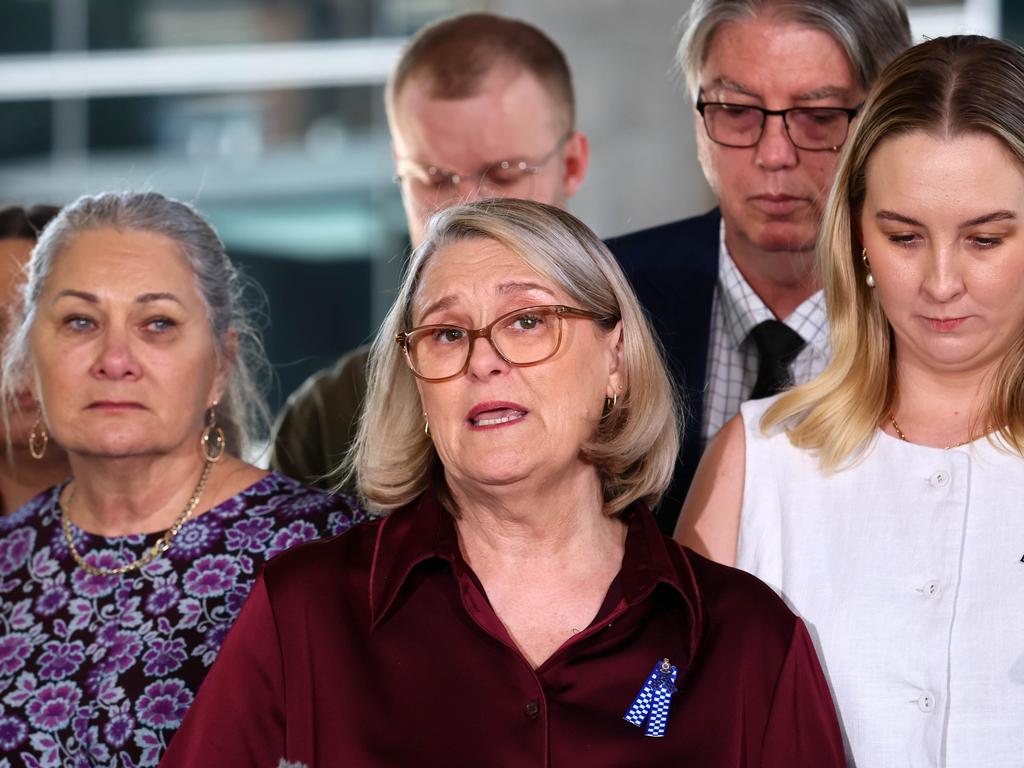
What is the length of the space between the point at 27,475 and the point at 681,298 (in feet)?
5.03

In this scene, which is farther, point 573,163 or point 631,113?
point 631,113

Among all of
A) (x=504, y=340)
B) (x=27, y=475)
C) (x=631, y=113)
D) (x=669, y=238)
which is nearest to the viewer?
(x=504, y=340)

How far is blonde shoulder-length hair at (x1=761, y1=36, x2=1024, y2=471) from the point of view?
2324 millimetres

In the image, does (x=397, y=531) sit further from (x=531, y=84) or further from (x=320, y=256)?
(x=320, y=256)

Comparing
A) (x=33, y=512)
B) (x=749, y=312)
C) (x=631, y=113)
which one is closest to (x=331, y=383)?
(x=33, y=512)

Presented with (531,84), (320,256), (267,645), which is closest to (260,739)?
(267,645)

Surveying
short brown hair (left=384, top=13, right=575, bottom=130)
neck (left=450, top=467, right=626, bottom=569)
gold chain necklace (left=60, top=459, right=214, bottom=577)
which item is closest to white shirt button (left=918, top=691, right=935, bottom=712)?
neck (left=450, top=467, right=626, bottom=569)

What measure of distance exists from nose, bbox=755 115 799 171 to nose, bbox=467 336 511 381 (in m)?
0.94

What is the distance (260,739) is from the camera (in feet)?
7.32

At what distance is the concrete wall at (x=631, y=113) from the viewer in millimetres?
5477

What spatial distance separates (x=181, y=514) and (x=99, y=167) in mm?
7112

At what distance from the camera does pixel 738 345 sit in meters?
3.14

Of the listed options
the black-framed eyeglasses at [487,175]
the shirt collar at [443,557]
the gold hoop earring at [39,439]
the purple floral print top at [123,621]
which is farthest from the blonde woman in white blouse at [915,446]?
the gold hoop earring at [39,439]

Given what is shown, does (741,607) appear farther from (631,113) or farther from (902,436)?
(631,113)
